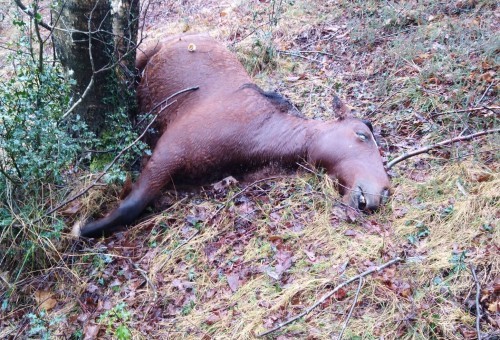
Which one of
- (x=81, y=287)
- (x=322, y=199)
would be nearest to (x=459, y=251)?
(x=322, y=199)

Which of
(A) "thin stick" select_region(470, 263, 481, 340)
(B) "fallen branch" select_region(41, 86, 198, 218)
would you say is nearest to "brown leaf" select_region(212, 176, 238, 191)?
(B) "fallen branch" select_region(41, 86, 198, 218)

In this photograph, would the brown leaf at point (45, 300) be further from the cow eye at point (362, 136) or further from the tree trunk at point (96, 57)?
the cow eye at point (362, 136)

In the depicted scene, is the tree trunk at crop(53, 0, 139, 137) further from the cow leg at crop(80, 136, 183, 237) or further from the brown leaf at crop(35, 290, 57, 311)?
the brown leaf at crop(35, 290, 57, 311)

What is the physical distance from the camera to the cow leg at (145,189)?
475 cm

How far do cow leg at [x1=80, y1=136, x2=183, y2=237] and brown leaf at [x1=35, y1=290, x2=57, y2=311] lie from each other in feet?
2.30

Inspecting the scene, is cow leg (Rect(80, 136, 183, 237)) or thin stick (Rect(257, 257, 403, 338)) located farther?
cow leg (Rect(80, 136, 183, 237))

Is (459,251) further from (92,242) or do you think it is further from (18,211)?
(18,211)

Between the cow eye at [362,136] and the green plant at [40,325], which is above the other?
the cow eye at [362,136]

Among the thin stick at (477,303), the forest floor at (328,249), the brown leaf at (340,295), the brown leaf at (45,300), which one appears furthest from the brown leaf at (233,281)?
the thin stick at (477,303)

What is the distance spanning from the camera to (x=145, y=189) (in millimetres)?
4965

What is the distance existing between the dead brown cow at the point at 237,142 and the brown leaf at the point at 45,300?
751mm

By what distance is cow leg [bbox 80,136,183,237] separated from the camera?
15.6 ft

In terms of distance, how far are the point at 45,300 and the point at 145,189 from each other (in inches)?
57.1

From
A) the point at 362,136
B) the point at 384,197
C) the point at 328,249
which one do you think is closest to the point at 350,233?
the point at 328,249
